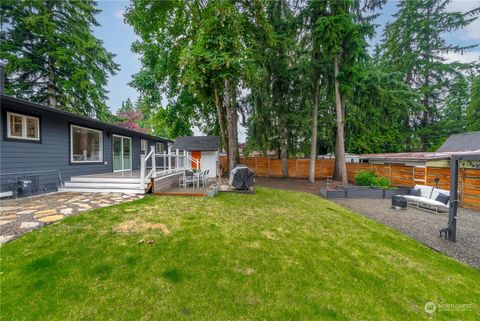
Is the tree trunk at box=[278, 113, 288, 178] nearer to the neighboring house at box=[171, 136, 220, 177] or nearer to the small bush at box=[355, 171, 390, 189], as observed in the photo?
the neighboring house at box=[171, 136, 220, 177]

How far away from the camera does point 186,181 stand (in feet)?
27.6

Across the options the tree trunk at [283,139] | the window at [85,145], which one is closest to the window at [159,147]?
the window at [85,145]

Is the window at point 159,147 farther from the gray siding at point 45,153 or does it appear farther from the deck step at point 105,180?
the deck step at point 105,180

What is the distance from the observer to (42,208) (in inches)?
186

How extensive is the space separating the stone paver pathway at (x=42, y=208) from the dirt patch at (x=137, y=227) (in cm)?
134

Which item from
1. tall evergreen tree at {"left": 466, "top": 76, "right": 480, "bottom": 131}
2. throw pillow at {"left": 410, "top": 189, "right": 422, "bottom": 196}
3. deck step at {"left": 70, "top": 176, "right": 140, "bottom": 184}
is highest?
tall evergreen tree at {"left": 466, "top": 76, "right": 480, "bottom": 131}

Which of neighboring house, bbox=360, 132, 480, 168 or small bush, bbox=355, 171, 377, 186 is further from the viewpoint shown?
small bush, bbox=355, 171, 377, 186

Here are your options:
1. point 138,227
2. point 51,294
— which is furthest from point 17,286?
point 138,227

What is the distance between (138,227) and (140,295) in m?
1.85

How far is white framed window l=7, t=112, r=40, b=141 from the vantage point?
561 cm

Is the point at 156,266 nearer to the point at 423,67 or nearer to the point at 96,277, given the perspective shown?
the point at 96,277

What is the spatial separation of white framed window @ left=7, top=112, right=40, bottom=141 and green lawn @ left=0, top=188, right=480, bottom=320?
3.76 meters

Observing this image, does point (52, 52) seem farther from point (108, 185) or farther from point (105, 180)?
point (108, 185)

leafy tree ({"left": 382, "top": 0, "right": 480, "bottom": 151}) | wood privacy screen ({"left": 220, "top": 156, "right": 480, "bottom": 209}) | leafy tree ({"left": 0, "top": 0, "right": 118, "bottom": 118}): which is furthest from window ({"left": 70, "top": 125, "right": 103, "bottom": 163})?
leafy tree ({"left": 382, "top": 0, "right": 480, "bottom": 151})
